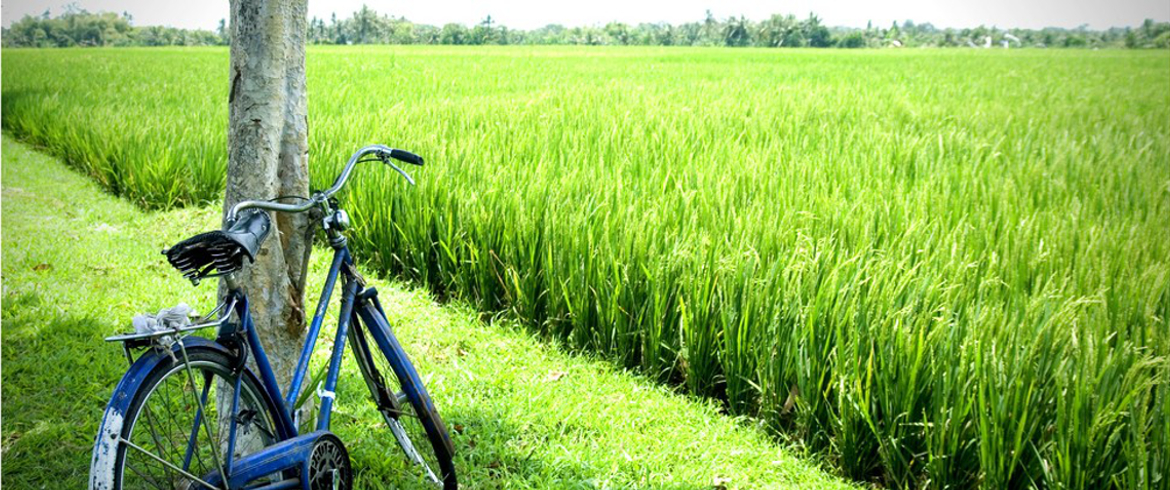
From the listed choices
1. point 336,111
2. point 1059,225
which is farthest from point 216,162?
point 1059,225

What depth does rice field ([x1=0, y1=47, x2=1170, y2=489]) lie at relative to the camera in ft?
7.78

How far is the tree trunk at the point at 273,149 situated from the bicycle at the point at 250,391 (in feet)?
0.57

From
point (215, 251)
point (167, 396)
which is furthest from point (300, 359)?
point (215, 251)

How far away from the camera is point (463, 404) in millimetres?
2896

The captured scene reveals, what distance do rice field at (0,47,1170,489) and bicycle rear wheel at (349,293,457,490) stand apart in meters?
1.12

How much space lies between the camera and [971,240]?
353 cm

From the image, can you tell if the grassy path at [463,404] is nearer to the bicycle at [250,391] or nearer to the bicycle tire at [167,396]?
the bicycle at [250,391]

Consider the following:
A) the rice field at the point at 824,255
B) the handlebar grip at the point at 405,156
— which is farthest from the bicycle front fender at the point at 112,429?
the rice field at the point at 824,255

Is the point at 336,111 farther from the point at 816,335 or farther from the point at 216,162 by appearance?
the point at 816,335

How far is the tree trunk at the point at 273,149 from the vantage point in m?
2.03

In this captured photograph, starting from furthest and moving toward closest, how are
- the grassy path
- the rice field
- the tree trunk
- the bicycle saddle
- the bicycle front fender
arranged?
the grassy path < the rice field < the tree trunk < the bicycle saddle < the bicycle front fender

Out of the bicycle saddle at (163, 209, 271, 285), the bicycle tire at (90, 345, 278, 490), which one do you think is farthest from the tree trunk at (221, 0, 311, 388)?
the bicycle saddle at (163, 209, 271, 285)

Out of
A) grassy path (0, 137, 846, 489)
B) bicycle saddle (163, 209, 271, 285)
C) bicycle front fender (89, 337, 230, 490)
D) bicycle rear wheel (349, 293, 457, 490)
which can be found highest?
bicycle saddle (163, 209, 271, 285)

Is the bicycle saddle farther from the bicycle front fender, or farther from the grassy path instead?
the grassy path
